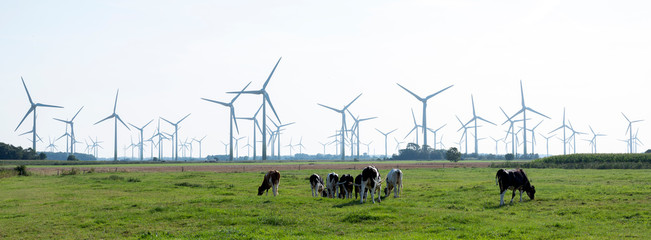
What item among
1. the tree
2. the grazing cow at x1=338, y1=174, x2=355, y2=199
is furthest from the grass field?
the tree

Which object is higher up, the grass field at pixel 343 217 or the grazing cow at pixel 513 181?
the grazing cow at pixel 513 181

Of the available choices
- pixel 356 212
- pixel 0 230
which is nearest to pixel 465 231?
pixel 356 212

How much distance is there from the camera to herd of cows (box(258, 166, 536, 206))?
84.4 ft

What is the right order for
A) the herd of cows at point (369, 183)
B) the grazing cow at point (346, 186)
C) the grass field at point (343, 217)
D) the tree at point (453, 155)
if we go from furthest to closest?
the tree at point (453, 155) < the grazing cow at point (346, 186) < the herd of cows at point (369, 183) < the grass field at point (343, 217)

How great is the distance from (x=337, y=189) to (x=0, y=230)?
1520 cm

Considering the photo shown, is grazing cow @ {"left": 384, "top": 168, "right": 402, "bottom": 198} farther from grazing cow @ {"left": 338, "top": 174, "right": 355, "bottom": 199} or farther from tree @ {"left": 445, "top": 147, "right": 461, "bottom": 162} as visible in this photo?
tree @ {"left": 445, "top": 147, "right": 461, "bottom": 162}

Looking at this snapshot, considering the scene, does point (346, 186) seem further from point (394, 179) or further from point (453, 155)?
point (453, 155)

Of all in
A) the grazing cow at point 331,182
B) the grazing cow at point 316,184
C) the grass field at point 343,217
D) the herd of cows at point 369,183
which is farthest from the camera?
the grazing cow at point 316,184

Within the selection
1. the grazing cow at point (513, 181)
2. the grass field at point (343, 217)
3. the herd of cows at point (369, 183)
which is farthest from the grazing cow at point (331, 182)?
the grazing cow at point (513, 181)

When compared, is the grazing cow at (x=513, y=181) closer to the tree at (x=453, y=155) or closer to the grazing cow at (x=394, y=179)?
the grazing cow at (x=394, y=179)

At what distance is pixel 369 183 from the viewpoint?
26.0 metres

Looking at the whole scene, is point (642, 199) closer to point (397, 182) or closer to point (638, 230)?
point (638, 230)

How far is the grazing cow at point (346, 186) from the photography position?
95.1 ft

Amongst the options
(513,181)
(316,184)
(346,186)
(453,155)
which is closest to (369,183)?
(346,186)
